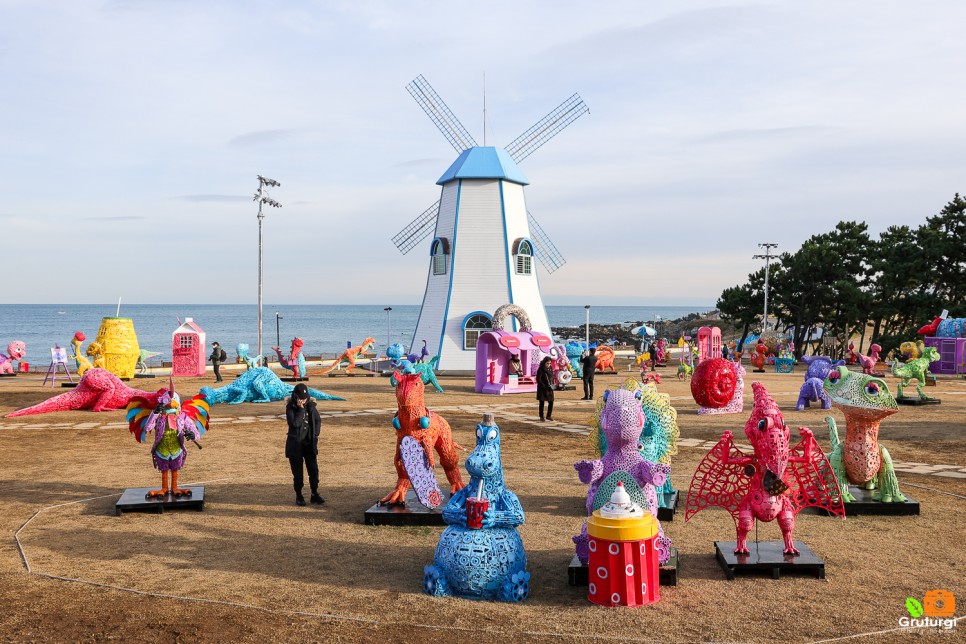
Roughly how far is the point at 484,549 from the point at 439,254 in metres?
26.0

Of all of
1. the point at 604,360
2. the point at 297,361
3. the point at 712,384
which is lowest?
the point at 604,360

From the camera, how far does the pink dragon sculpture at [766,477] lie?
7176 millimetres

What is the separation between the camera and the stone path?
484 inches

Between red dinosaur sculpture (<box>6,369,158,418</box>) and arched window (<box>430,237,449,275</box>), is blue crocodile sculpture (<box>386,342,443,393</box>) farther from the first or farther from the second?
arched window (<box>430,237,449,275</box>)

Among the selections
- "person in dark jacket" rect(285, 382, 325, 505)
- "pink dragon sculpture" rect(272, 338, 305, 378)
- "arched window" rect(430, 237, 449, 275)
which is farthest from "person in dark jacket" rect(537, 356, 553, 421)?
"arched window" rect(430, 237, 449, 275)

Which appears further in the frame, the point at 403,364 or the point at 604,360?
the point at 604,360

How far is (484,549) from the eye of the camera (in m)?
6.70

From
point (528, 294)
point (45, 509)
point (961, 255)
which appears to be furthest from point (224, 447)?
point (961, 255)

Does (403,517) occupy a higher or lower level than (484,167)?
lower

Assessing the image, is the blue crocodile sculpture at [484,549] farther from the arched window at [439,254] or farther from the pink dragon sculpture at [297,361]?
the arched window at [439,254]

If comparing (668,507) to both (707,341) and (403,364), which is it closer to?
(403,364)

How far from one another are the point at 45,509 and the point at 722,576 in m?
8.33

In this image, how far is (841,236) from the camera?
41.7 meters

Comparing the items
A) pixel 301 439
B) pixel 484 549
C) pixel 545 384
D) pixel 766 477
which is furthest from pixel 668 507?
pixel 545 384
